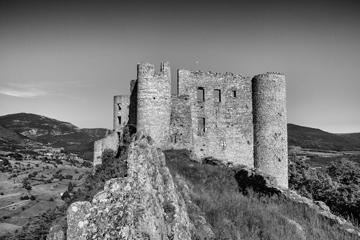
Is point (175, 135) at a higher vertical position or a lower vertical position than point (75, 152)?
higher

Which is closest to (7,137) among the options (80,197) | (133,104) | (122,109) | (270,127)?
(122,109)

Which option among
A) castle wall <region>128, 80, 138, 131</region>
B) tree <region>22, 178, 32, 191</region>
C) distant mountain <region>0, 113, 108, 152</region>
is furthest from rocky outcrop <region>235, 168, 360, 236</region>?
distant mountain <region>0, 113, 108, 152</region>

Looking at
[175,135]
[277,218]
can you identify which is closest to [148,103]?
[175,135]

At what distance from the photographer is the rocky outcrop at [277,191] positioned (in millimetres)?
8641

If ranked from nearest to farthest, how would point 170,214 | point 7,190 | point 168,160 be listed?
point 170,214 → point 168,160 → point 7,190

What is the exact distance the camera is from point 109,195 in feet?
13.3

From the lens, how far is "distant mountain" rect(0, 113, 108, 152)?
12350cm

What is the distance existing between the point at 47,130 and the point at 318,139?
131 m

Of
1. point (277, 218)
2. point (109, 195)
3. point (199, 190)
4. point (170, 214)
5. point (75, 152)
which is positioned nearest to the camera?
point (109, 195)

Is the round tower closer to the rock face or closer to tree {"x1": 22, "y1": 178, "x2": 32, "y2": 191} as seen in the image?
the rock face

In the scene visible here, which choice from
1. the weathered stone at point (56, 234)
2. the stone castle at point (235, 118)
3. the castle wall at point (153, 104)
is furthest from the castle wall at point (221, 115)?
the weathered stone at point (56, 234)

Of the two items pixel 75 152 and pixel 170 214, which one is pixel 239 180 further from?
pixel 75 152

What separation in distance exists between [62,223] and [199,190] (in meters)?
6.77

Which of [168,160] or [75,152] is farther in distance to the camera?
[75,152]
